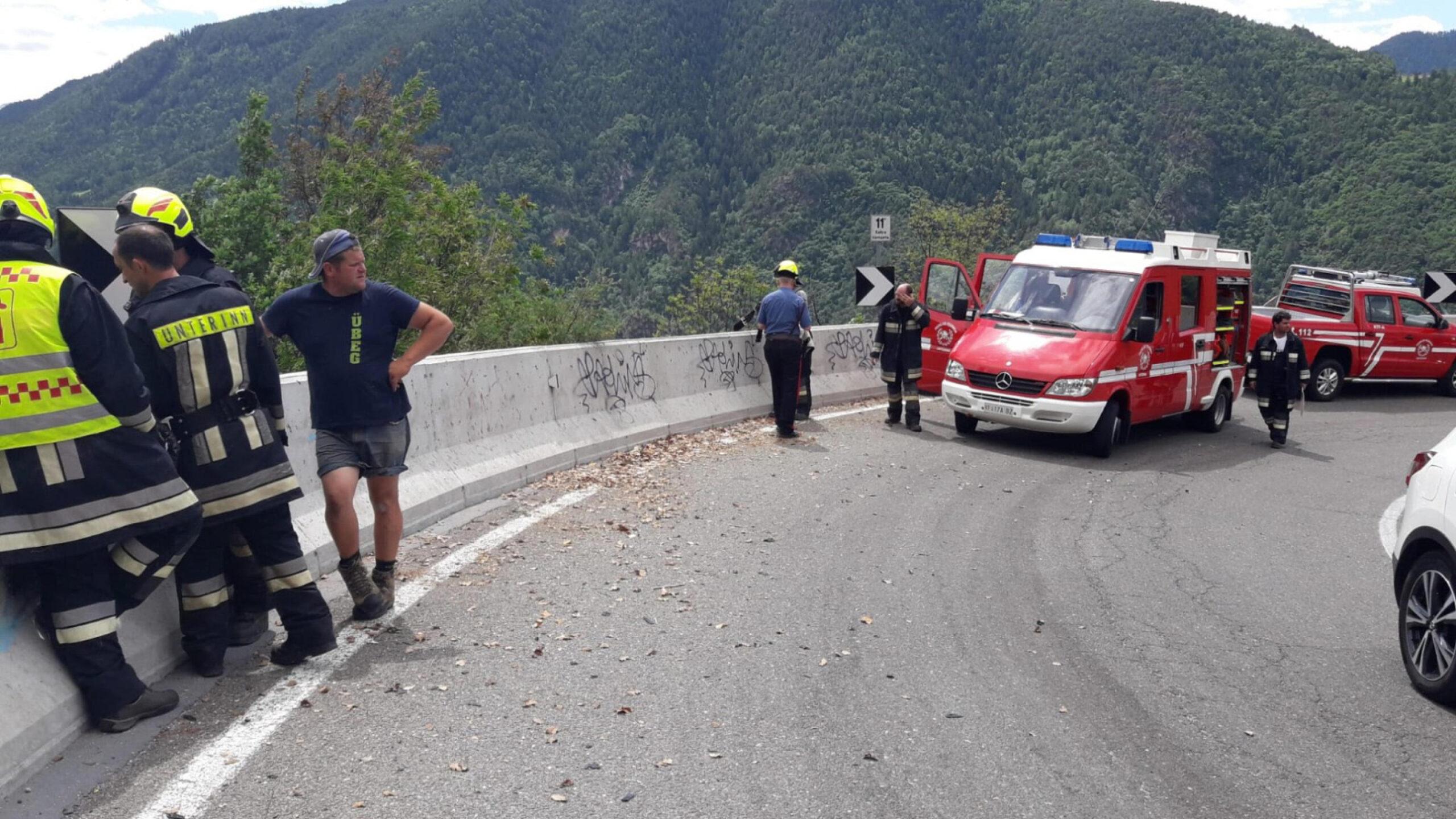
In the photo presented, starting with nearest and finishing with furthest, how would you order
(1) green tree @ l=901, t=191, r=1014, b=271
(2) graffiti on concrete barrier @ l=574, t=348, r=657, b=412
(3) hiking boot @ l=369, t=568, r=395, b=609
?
(3) hiking boot @ l=369, t=568, r=395, b=609, (2) graffiti on concrete barrier @ l=574, t=348, r=657, b=412, (1) green tree @ l=901, t=191, r=1014, b=271

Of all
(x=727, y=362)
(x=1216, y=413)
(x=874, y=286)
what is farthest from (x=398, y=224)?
(x=1216, y=413)

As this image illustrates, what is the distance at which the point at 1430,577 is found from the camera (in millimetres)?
5637

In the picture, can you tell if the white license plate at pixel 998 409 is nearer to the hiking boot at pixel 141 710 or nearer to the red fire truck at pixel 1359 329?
the red fire truck at pixel 1359 329

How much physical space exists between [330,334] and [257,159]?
34619 mm

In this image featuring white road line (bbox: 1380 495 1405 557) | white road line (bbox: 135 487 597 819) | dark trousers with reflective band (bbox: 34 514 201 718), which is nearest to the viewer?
white road line (bbox: 135 487 597 819)

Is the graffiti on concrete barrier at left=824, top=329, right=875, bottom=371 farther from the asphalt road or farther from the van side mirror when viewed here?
the asphalt road

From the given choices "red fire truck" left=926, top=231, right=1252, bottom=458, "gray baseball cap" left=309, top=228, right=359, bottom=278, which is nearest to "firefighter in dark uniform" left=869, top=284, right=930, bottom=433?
"red fire truck" left=926, top=231, right=1252, bottom=458

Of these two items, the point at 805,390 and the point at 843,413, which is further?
the point at 843,413

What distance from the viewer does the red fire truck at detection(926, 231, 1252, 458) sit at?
1276 centimetres

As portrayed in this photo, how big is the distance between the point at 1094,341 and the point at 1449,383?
497 inches

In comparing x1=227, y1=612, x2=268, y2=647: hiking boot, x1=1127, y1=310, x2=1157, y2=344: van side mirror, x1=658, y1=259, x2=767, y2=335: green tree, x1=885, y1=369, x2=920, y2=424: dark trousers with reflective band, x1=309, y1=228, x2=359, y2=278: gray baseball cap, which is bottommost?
x1=658, y1=259, x2=767, y2=335: green tree

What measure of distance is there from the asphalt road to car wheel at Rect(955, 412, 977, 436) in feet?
12.4

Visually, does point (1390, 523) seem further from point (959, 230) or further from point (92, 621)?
point (959, 230)

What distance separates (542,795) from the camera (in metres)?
4.22
